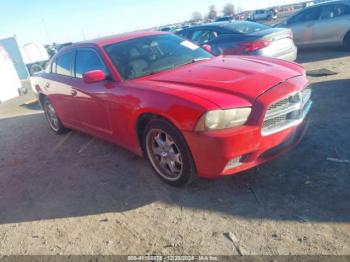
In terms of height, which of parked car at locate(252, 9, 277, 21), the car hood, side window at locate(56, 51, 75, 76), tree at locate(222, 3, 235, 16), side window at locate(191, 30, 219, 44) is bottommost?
tree at locate(222, 3, 235, 16)

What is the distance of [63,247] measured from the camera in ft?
9.83

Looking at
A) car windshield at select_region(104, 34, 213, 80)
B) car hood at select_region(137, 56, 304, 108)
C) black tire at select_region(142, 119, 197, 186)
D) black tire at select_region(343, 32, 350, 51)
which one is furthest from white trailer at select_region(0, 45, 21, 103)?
black tire at select_region(343, 32, 350, 51)

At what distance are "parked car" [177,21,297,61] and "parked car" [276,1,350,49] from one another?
2753mm

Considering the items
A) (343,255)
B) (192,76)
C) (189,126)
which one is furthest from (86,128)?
(343,255)

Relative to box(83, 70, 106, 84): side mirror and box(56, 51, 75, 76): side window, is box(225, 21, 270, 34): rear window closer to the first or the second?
box(56, 51, 75, 76): side window

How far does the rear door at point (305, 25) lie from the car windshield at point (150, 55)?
6.96 metres

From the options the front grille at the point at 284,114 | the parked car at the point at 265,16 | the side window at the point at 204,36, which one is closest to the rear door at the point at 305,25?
the side window at the point at 204,36

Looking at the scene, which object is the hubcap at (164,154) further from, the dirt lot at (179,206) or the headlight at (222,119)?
the headlight at (222,119)

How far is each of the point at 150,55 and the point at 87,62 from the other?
98 cm

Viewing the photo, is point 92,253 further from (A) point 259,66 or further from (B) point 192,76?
(A) point 259,66

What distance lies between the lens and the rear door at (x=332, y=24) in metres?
9.38

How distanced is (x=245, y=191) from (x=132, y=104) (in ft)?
5.09

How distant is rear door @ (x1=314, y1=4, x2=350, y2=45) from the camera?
9.38m

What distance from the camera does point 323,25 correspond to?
982 centimetres
